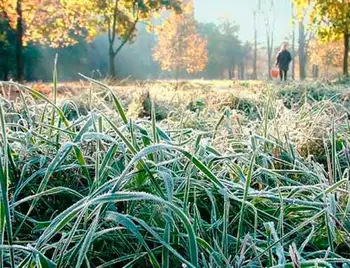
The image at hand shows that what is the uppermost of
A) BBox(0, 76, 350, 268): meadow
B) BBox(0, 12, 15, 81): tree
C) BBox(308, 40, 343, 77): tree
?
BBox(308, 40, 343, 77): tree

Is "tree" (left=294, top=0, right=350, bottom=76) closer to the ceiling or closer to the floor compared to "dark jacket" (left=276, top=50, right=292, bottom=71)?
closer to the ceiling

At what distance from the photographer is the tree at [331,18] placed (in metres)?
11.6

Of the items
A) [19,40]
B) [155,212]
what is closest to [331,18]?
[19,40]

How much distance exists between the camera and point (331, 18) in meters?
11.9

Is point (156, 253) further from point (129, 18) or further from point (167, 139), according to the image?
point (129, 18)

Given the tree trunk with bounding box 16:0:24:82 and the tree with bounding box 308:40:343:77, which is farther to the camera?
the tree with bounding box 308:40:343:77

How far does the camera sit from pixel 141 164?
629 mm

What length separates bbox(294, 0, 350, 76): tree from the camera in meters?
11.6

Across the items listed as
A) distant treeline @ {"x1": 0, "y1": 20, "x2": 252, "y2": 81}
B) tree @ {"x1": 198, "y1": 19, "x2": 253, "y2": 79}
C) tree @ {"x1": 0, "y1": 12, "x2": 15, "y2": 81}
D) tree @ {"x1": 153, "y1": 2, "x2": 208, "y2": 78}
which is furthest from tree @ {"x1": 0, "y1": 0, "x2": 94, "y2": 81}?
tree @ {"x1": 198, "y1": 19, "x2": 253, "y2": 79}

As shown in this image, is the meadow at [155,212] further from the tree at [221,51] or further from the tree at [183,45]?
the tree at [221,51]

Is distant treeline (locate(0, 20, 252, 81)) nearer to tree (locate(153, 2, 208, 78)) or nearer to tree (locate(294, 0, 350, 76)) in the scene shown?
tree (locate(153, 2, 208, 78))

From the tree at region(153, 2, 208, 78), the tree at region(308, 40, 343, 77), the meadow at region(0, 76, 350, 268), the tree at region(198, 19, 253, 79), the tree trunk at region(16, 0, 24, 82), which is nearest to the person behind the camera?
the meadow at region(0, 76, 350, 268)

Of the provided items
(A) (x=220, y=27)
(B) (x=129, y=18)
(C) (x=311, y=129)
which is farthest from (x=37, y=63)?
(C) (x=311, y=129)

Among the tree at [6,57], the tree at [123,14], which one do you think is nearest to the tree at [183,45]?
the tree at [6,57]
